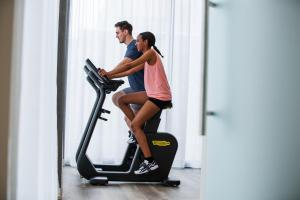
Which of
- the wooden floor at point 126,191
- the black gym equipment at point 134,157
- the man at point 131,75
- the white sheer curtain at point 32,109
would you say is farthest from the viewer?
the man at point 131,75

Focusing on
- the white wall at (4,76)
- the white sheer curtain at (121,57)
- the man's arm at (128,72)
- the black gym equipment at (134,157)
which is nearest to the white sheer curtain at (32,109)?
the white wall at (4,76)

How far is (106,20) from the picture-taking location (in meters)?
3.92

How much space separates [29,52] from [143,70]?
5.37 ft

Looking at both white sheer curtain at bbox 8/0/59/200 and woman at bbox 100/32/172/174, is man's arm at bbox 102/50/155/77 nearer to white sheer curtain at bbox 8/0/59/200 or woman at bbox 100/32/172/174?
woman at bbox 100/32/172/174

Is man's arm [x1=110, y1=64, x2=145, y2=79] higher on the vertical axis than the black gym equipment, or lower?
higher

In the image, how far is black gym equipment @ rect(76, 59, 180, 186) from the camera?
3119mm

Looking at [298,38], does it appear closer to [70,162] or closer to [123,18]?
[123,18]

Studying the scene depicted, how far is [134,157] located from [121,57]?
1124 millimetres

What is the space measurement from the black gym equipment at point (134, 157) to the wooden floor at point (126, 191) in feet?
0.21

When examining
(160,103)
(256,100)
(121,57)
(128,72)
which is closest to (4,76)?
(256,100)

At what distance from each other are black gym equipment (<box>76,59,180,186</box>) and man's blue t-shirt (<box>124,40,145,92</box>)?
321mm

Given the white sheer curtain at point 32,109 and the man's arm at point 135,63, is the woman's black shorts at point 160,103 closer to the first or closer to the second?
the man's arm at point 135,63

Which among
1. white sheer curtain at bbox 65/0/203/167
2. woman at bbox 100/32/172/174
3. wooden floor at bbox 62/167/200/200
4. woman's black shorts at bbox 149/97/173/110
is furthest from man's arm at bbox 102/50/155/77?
wooden floor at bbox 62/167/200/200

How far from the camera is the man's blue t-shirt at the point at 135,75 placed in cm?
339
